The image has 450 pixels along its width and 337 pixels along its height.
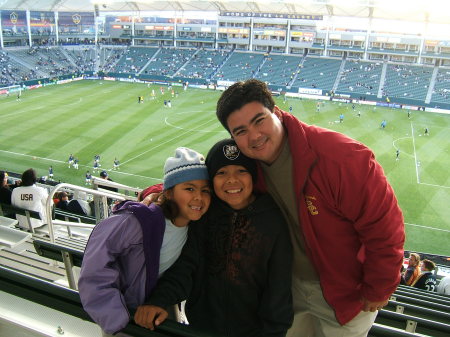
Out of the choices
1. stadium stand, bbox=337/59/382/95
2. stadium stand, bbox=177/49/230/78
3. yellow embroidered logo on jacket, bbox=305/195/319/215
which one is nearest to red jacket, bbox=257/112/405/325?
yellow embroidered logo on jacket, bbox=305/195/319/215

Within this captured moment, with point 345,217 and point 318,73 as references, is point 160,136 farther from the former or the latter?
point 318,73

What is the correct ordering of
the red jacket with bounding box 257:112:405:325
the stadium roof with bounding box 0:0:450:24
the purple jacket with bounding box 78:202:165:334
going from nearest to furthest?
the purple jacket with bounding box 78:202:165:334, the red jacket with bounding box 257:112:405:325, the stadium roof with bounding box 0:0:450:24

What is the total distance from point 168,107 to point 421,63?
3603cm

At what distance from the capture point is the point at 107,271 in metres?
2.29

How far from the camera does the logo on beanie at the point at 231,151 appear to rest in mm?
2695

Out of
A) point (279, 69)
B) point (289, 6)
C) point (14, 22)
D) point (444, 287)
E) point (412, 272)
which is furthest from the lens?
point (14, 22)

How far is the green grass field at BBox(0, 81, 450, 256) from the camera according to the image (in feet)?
74.7

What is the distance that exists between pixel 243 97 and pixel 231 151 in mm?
366

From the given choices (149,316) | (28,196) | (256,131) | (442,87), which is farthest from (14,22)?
(149,316)

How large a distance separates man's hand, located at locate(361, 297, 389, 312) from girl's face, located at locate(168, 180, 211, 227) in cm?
119

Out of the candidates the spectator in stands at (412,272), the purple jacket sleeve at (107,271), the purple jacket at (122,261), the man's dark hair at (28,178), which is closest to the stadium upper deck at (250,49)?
the spectator in stands at (412,272)

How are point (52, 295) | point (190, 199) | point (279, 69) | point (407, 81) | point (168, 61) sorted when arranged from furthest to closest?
point (168, 61)
point (279, 69)
point (407, 81)
point (190, 199)
point (52, 295)

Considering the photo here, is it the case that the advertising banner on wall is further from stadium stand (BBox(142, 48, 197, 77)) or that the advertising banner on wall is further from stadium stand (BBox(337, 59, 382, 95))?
stadium stand (BBox(337, 59, 382, 95))

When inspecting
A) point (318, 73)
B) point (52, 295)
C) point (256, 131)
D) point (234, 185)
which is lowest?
point (318, 73)
